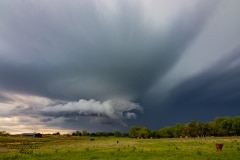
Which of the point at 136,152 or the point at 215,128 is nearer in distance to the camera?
the point at 136,152

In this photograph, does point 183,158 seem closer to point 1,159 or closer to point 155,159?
point 155,159

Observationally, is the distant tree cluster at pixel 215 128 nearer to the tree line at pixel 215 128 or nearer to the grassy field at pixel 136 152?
the tree line at pixel 215 128

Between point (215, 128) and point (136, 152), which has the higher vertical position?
point (215, 128)

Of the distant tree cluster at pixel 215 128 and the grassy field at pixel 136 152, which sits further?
the distant tree cluster at pixel 215 128

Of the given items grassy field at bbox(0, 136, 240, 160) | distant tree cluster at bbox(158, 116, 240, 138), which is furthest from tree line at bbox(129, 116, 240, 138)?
grassy field at bbox(0, 136, 240, 160)

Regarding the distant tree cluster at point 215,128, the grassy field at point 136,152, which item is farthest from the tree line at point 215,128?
the grassy field at point 136,152

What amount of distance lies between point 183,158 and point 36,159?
62.7 feet

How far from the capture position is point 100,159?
3441 centimetres

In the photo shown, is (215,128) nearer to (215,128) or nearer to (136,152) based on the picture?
(215,128)

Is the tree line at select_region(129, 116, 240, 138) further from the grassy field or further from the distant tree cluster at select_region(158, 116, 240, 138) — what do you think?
the grassy field

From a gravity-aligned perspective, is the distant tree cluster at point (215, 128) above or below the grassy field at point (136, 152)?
above


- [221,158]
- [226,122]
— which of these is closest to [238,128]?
[226,122]

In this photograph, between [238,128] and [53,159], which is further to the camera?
[238,128]

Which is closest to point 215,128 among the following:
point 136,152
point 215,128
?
point 215,128
